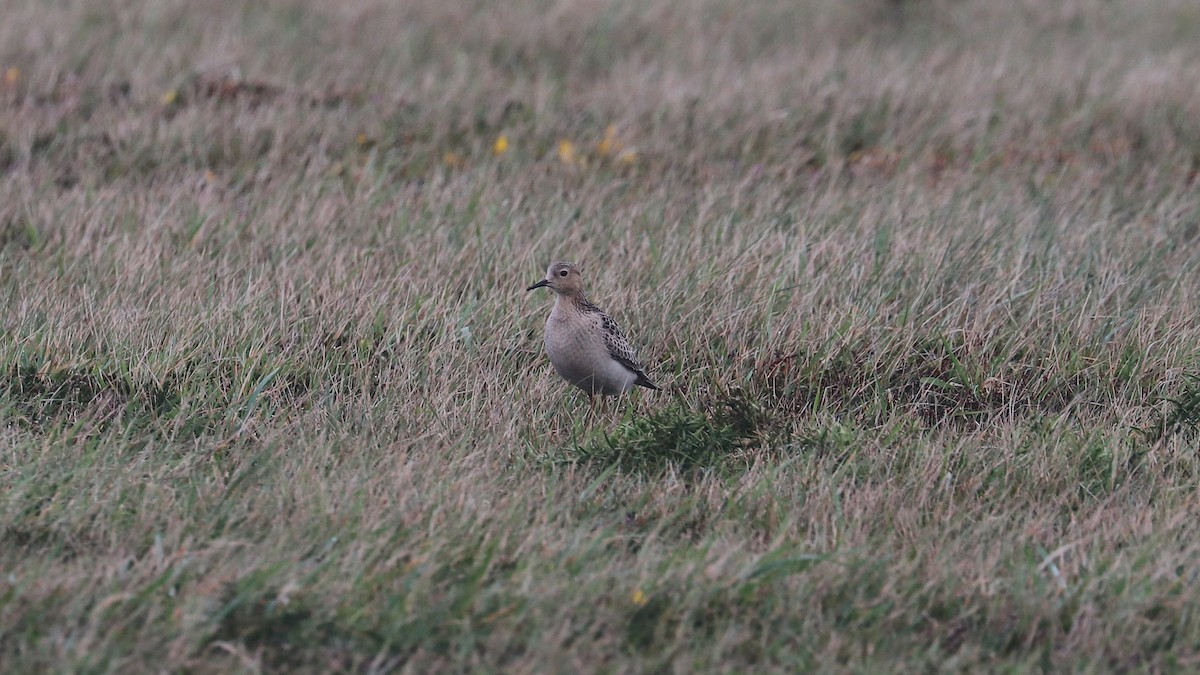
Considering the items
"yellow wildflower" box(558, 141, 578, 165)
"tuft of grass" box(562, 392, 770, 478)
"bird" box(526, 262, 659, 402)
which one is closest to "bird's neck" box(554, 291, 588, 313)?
"bird" box(526, 262, 659, 402)

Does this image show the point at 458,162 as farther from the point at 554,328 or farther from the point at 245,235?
the point at 554,328

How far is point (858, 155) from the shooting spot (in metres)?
7.49

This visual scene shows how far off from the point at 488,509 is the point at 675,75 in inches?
197

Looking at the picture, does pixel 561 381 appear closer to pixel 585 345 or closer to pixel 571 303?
pixel 571 303

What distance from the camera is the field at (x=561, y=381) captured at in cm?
343

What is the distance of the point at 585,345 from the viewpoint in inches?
180

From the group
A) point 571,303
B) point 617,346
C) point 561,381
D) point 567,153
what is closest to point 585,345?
point 617,346

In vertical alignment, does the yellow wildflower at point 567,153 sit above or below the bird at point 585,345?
above

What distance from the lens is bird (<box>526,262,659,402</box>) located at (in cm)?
458

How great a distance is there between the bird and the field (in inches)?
4.9

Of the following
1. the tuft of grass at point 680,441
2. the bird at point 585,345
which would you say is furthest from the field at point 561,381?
the bird at point 585,345

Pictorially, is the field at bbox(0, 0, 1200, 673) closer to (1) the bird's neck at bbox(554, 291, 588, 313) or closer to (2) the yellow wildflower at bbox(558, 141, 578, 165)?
(2) the yellow wildflower at bbox(558, 141, 578, 165)

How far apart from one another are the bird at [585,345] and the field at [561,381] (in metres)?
0.12

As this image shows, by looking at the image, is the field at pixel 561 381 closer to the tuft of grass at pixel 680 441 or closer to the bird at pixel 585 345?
the tuft of grass at pixel 680 441
